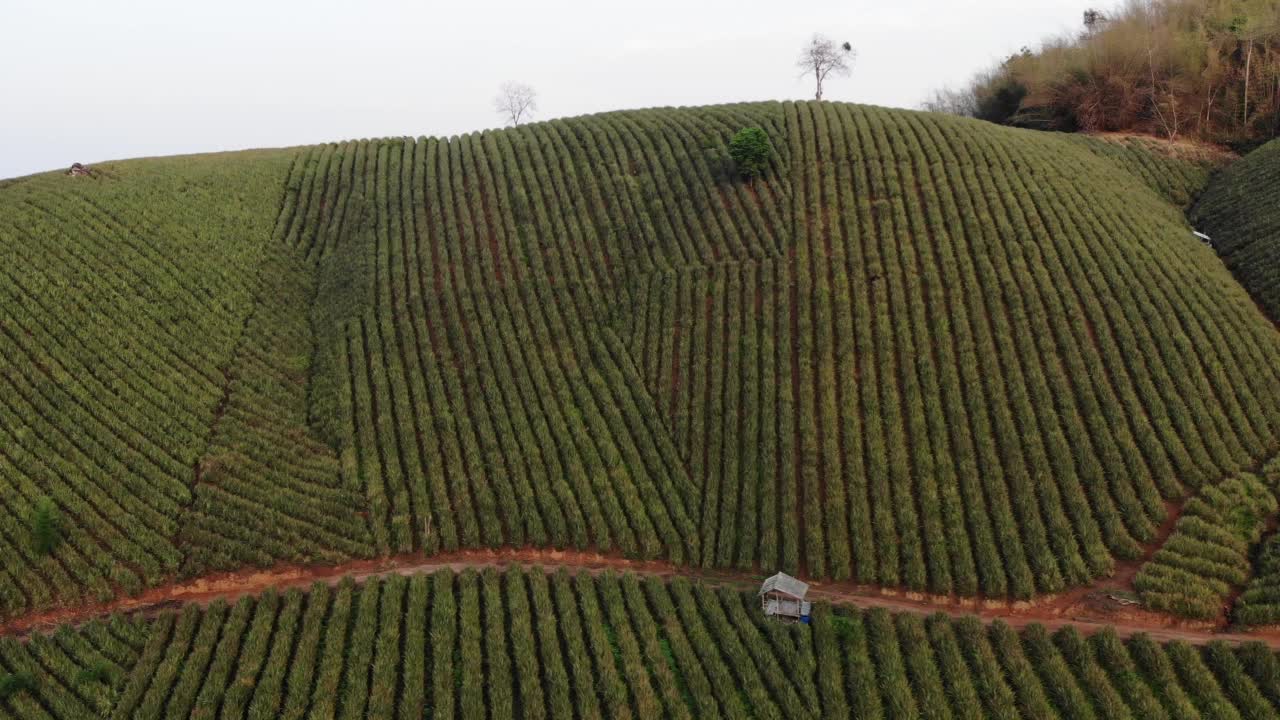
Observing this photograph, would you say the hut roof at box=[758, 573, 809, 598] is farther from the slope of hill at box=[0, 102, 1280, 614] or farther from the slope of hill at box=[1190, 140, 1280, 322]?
the slope of hill at box=[1190, 140, 1280, 322]

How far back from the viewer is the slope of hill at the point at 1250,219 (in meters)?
31.8

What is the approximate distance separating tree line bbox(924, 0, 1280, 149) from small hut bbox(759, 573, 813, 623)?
46.9 m

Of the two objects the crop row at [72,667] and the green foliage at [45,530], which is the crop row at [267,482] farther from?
the green foliage at [45,530]

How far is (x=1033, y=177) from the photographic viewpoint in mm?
35812

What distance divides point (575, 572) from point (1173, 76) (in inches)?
2190

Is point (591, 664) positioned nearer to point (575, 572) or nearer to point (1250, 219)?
point (575, 572)

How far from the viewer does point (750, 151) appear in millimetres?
36219

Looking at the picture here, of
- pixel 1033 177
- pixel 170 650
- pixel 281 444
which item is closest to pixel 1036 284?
pixel 1033 177

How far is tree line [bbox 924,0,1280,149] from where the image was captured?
46438 mm

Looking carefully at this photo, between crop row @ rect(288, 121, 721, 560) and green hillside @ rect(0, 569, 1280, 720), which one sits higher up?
crop row @ rect(288, 121, 721, 560)

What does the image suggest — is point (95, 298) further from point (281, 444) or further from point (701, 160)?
point (701, 160)

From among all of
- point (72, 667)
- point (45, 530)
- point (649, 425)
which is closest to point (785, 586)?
point (649, 425)

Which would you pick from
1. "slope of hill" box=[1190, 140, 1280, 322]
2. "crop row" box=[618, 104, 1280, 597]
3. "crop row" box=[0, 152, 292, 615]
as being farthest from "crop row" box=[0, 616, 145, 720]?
"slope of hill" box=[1190, 140, 1280, 322]

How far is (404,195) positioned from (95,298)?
16255 mm
